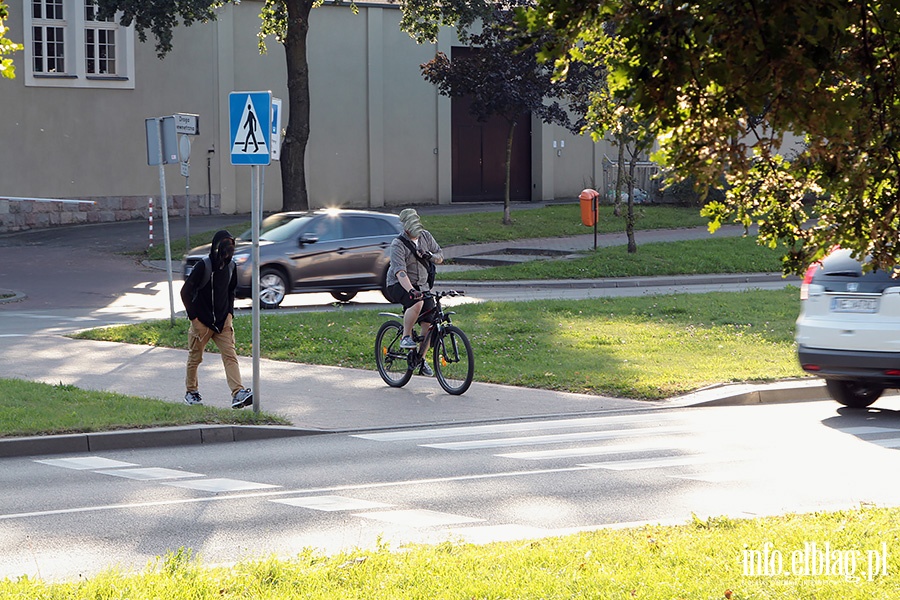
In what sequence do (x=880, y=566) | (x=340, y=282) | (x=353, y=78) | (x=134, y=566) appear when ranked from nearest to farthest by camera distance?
(x=880, y=566)
(x=134, y=566)
(x=340, y=282)
(x=353, y=78)

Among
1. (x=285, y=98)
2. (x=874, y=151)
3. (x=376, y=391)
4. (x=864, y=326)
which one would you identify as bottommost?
(x=376, y=391)

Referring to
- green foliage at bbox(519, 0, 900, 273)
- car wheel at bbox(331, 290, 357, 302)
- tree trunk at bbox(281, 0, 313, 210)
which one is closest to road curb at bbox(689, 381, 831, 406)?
green foliage at bbox(519, 0, 900, 273)

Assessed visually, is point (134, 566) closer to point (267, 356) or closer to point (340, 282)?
point (267, 356)

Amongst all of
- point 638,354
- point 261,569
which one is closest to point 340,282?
point 638,354

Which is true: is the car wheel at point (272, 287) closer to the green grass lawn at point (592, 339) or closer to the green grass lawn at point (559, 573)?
the green grass lawn at point (592, 339)

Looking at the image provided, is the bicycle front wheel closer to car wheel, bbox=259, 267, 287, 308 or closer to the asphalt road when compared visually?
the asphalt road

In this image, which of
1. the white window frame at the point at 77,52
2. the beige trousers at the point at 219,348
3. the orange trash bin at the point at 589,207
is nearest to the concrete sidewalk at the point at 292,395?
the beige trousers at the point at 219,348

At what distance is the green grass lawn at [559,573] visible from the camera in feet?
17.3

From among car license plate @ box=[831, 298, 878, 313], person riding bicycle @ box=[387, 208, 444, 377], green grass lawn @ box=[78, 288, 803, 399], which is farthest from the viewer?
green grass lawn @ box=[78, 288, 803, 399]

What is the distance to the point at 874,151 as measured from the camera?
5.10 metres

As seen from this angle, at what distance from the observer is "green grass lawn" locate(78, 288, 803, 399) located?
543 inches

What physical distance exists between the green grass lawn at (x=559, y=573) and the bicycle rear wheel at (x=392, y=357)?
7.10 metres

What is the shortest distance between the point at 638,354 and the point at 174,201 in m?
25.4

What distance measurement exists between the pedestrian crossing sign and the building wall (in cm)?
2572
